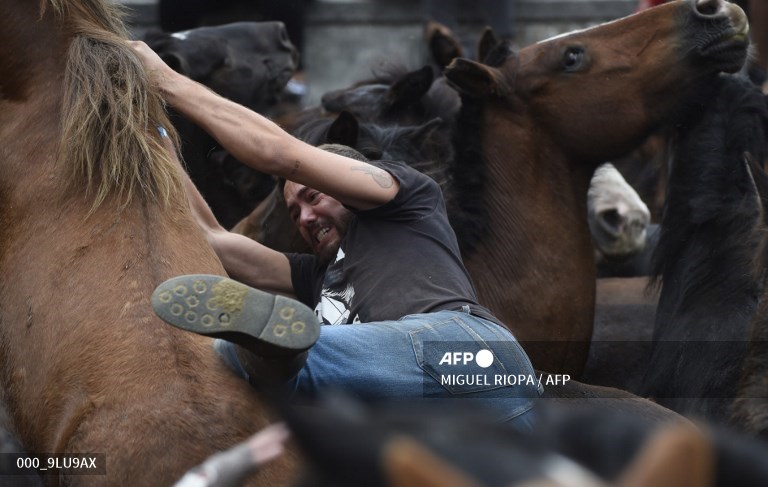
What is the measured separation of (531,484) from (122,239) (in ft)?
5.87

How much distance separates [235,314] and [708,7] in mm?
2995

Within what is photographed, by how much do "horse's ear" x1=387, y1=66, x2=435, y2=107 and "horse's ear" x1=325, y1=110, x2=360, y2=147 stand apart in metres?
1.07

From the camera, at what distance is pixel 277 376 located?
2682 millimetres

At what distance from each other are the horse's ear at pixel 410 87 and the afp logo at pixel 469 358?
9.05 ft

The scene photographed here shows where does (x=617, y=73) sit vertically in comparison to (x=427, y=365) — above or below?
below

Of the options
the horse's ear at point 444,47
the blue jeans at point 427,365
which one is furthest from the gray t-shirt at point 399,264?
the horse's ear at point 444,47

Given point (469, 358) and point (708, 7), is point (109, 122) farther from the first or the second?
point (708, 7)

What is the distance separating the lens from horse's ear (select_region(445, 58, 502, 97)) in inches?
189

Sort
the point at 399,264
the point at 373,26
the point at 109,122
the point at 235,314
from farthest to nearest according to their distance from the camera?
the point at 373,26 → the point at 399,264 → the point at 109,122 → the point at 235,314

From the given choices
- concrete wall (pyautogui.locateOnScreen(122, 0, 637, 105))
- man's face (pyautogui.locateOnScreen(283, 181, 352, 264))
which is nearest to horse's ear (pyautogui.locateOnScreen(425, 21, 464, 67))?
concrete wall (pyautogui.locateOnScreen(122, 0, 637, 105))

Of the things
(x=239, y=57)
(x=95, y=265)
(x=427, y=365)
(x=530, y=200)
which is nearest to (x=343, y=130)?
(x=530, y=200)

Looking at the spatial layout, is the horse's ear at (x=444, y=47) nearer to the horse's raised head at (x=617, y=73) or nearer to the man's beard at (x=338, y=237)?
the horse's raised head at (x=617, y=73)

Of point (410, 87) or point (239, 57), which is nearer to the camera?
point (410, 87)

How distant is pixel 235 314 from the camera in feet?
8.08
